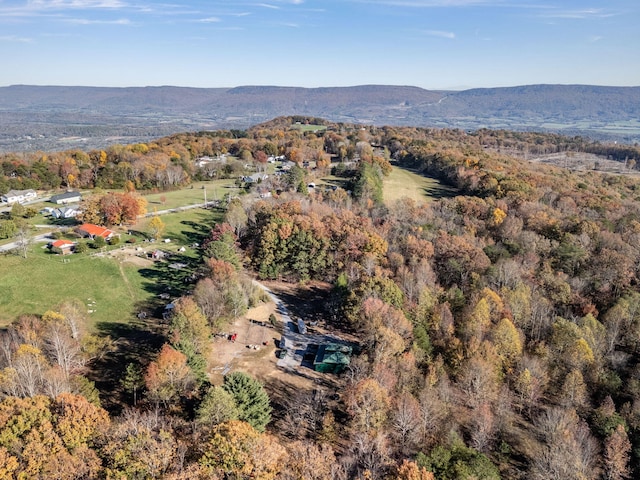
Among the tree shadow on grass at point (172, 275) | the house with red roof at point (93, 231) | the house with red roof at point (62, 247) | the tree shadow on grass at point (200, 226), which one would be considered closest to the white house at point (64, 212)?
the house with red roof at point (93, 231)

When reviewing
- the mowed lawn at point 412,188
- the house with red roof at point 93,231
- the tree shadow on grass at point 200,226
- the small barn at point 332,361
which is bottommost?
the small barn at point 332,361

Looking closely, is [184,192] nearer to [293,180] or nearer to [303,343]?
[293,180]

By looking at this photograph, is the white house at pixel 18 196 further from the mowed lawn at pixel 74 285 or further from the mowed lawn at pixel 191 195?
the mowed lawn at pixel 74 285

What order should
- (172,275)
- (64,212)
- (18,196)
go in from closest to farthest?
(172,275) < (64,212) < (18,196)

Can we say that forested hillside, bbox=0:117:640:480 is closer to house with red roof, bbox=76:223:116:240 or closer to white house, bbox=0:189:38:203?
house with red roof, bbox=76:223:116:240

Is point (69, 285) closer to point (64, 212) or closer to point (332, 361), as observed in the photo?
point (64, 212)

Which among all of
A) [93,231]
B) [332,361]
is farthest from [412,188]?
[332,361]
